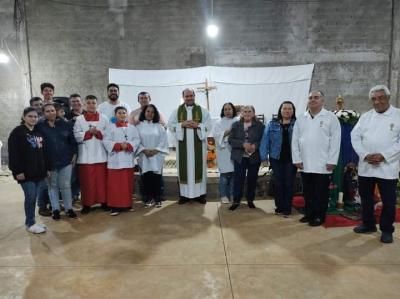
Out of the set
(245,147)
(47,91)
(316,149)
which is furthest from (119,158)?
(316,149)

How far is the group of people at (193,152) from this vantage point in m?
3.49

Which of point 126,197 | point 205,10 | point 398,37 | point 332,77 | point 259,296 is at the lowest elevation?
point 259,296

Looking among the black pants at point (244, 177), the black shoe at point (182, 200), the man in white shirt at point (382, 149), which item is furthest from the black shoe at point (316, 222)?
the black shoe at point (182, 200)

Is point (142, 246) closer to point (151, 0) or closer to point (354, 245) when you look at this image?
point (354, 245)

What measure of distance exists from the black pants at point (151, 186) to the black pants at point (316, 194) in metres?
1.97

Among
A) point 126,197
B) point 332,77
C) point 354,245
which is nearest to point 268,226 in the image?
point 354,245

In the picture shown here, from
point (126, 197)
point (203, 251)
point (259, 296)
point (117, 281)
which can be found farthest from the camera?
point (126, 197)

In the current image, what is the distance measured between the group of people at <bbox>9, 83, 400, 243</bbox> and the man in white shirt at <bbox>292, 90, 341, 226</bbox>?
11 millimetres

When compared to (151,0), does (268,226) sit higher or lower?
lower

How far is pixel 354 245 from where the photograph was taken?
3.34m

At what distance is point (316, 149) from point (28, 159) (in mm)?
3112

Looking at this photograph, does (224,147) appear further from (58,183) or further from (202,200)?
(58,183)

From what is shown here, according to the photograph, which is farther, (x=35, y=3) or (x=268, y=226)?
(x=35, y=3)

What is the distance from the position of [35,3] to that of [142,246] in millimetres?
7581
